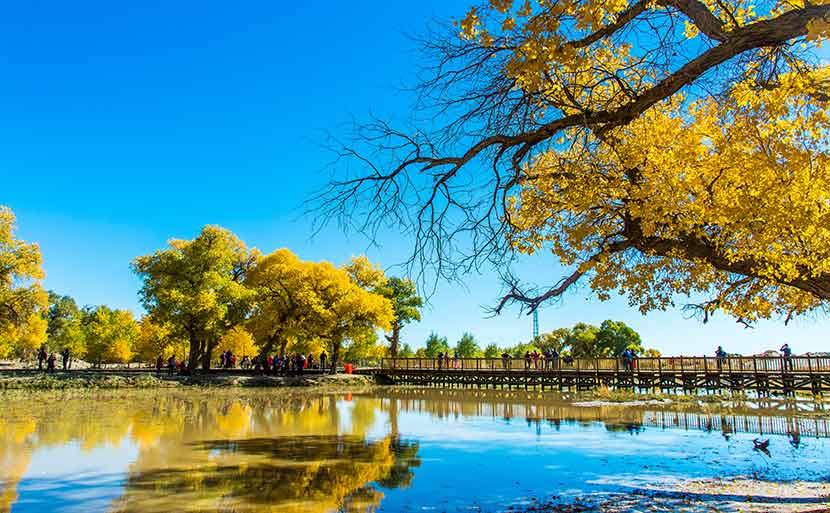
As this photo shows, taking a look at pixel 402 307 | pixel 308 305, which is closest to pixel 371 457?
pixel 308 305

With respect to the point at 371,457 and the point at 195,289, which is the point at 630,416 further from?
the point at 195,289

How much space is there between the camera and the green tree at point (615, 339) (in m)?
63.3

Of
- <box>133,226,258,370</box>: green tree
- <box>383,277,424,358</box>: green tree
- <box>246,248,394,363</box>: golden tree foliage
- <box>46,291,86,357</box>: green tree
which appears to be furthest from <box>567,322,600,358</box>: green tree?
<box>46,291,86,357</box>: green tree

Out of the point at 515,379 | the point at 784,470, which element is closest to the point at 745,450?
the point at 784,470

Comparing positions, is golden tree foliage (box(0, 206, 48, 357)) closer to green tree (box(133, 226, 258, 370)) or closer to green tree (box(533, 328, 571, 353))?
green tree (box(133, 226, 258, 370))

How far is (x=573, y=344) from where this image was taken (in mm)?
66250

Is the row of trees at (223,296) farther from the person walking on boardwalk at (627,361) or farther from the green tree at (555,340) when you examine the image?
the green tree at (555,340)

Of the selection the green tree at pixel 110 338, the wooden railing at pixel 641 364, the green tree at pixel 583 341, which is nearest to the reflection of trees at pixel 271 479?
the wooden railing at pixel 641 364

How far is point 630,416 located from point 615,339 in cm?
4756

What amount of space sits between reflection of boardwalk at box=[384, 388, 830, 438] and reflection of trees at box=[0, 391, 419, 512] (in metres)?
4.40

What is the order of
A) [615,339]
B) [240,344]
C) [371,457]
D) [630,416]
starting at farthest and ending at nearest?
[615,339], [240,344], [630,416], [371,457]

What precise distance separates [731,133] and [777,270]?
2.06m

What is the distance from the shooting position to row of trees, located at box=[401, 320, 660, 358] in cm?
6341

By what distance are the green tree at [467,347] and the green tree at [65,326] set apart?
4056 centimetres
